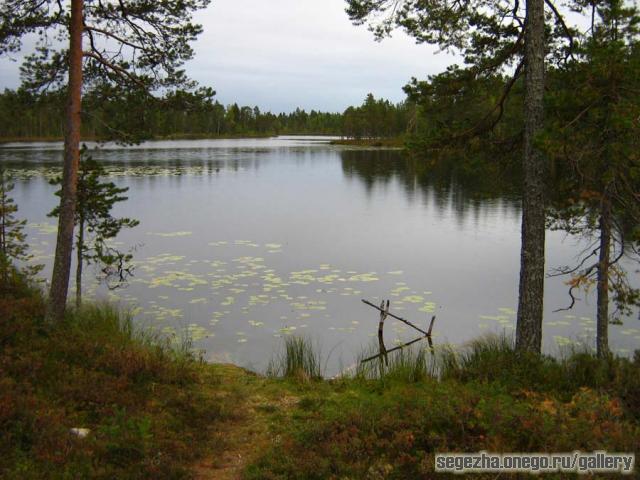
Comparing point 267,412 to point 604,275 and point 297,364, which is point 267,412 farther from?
point 604,275

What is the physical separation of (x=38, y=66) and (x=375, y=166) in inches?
2241

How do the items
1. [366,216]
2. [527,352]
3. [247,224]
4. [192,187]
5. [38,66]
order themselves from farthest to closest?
[192,187] → [366,216] → [247,224] → [38,66] → [527,352]

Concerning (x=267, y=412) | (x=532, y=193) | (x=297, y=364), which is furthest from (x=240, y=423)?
(x=532, y=193)

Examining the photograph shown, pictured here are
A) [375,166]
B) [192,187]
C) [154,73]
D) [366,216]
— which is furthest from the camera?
[375,166]

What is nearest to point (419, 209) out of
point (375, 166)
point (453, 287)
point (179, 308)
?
point (453, 287)

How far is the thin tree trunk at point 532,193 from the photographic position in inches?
364

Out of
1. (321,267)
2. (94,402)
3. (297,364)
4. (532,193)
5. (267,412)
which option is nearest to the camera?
(94,402)

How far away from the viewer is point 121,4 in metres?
11.1

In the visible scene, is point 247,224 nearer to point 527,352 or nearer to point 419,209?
point 419,209

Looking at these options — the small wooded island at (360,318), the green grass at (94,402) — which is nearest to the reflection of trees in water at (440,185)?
the small wooded island at (360,318)

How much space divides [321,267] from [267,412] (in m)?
12.3

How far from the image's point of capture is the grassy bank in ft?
19.5

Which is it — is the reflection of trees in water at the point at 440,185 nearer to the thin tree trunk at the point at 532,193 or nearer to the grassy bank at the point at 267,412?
the thin tree trunk at the point at 532,193

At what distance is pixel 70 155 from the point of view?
10.5m
